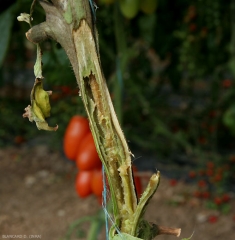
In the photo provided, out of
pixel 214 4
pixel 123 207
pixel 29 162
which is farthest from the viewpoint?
pixel 29 162

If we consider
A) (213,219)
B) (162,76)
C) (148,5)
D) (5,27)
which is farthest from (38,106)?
(162,76)

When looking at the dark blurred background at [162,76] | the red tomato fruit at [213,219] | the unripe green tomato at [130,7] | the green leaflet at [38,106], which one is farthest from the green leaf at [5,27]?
the red tomato fruit at [213,219]

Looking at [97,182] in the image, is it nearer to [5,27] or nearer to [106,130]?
[5,27]

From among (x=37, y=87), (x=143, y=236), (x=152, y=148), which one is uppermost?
(x=152, y=148)

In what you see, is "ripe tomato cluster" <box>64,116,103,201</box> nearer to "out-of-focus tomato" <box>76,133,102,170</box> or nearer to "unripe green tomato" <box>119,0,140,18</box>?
"out-of-focus tomato" <box>76,133,102,170</box>

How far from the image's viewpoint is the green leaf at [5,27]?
3.08 feet

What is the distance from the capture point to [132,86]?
5.06 feet

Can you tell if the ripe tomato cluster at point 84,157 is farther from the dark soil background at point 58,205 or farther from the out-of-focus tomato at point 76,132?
the dark soil background at point 58,205

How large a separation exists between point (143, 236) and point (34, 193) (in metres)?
1.69

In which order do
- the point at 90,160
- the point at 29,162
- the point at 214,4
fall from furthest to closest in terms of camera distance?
the point at 29,162, the point at 214,4, the point at 90,160

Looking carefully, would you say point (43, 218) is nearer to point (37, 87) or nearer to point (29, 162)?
point (29, 162)

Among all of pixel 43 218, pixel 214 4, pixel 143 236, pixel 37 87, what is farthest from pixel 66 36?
pixel 43 218

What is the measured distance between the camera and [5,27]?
973mm

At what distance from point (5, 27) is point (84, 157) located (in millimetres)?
307
